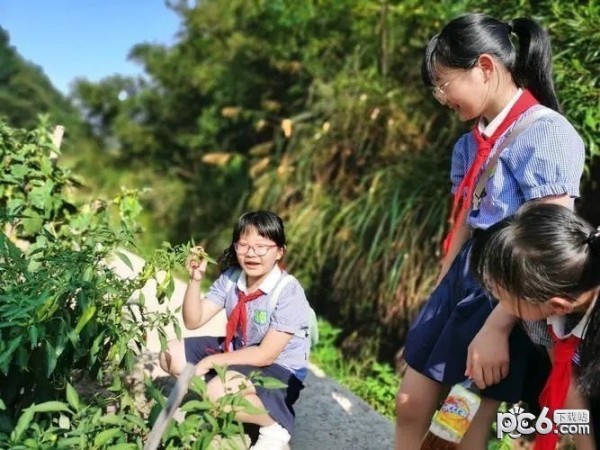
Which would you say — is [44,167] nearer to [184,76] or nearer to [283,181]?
[283,181]

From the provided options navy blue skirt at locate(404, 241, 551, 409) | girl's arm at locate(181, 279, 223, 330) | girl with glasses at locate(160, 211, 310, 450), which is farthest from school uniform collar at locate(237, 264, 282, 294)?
navy blue skirt at locate(404, 241, 551, 409)

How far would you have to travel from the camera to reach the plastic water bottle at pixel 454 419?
5.66 ft

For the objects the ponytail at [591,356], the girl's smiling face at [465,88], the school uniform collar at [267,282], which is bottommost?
the ponytail at [591,356]

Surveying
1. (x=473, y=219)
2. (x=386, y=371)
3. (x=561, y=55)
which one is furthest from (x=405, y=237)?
(x=473, y=219)

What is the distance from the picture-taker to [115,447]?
60.8 inches

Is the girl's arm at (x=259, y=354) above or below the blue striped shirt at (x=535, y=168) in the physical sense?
below

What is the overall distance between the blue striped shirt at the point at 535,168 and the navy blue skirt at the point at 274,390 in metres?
0.90

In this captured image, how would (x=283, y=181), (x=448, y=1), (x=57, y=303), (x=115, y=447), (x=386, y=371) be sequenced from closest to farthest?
(x=115, y=447) → (x=57, y=303) → (x=386, y=371) → (x=448, y=1) → (x=283, y=181)

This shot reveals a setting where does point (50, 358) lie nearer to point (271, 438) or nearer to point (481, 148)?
Answer: point (271, 438)

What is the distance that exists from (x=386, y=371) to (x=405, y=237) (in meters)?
0.82

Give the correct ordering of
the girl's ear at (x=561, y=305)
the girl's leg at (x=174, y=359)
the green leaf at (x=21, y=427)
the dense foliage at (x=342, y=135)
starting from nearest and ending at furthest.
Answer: the green leaf at (x=21, y=427)
the girl's ear at (x=561, y=305)
the girl's leg at (x=174, y=359)
the dense foliage at (x=342, y=135)

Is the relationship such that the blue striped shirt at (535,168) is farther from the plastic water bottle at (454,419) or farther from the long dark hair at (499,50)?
the plastic water bottle at (454,419)

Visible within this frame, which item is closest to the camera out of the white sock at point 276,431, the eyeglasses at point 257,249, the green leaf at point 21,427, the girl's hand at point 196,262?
the green leaf at point 21,427

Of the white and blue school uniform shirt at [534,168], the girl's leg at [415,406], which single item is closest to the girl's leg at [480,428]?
the girl's leg at [415,406]
